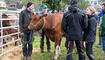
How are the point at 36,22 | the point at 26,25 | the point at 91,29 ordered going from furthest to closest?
the point at 36,22 → the point at 26,25 → the point at 91,29

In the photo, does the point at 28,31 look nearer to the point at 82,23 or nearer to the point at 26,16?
the point at 26,16

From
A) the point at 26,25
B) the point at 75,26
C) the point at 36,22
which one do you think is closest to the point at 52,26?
the point at 36,22

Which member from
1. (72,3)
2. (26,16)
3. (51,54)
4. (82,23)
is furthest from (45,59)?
(72,3)

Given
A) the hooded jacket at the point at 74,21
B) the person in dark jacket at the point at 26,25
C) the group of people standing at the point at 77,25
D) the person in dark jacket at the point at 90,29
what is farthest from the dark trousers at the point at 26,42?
the person in dark jacket at the point at 90,29

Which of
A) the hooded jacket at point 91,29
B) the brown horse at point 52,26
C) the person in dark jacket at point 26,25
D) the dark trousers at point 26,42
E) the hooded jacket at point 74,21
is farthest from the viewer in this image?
the brown horse at point 52,26

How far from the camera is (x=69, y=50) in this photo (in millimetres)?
4203

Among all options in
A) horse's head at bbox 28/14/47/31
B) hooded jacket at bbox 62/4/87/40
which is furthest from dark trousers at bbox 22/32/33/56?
hooded jacket at bbox 62/4/87/40

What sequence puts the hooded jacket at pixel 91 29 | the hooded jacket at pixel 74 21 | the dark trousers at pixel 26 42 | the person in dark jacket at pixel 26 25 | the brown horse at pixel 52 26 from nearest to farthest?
the hooded jacket at pixel 74 21 < the hooded jacket at pixel 91 29 < the person in dark jacket at pixel 26 25 < the dark trousers at pixel 26 42 < the brown horse at pixel 52 26

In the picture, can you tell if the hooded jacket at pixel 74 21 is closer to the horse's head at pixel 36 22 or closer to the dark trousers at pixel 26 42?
the horse's head at pixel 36 22

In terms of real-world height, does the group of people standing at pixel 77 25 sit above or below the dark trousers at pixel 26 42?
above

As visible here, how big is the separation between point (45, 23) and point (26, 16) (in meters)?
0.90

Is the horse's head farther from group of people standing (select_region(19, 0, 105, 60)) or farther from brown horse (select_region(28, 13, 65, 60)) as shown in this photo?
group of people standing (select_region(19, 0, 105, 60))

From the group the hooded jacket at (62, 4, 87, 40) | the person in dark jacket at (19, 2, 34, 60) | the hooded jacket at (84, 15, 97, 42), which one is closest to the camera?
the hooded jacket at (62, 4, 87, 40)

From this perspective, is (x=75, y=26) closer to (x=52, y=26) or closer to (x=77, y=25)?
(x=77, y=25)
